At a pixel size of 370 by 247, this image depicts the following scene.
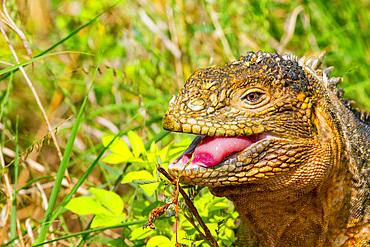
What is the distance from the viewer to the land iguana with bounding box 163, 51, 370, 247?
2355 mm

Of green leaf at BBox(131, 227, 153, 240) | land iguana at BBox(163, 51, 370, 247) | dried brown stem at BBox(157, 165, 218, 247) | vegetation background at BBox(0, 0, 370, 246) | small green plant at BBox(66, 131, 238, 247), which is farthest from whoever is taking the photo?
vegetation background at BBox(0, 0, 370, 246)

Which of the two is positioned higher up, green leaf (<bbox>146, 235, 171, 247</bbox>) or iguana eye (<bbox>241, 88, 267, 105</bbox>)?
iguana eye (<bbox>241, 88, 267, 105</bbox>)

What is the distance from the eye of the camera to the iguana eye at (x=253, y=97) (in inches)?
98.3

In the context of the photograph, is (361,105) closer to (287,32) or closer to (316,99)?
(287,32)

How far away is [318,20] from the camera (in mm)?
6137

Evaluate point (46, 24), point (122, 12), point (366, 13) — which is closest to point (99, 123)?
point (122, 12)

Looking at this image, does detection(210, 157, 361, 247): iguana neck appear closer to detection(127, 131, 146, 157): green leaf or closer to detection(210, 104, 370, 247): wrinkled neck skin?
detection(210, 104, 370, 247): wrinkled neck skin

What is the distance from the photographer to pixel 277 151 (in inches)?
94.0

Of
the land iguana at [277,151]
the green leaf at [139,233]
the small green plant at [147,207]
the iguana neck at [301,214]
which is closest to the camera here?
the land iguana at [277,151]

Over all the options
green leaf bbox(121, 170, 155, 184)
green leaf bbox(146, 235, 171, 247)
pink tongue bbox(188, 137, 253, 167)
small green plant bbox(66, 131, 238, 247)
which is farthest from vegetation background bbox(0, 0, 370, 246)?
pink tongue bbox(188, 137, 253, 167)

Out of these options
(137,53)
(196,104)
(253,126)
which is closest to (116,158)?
(196,104)

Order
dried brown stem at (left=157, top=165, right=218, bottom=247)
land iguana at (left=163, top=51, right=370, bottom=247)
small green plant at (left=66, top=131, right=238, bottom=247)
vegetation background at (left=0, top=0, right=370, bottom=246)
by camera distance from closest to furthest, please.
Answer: dried brown stem at (left=157, top=165, right=218, bottom=247) < land iguana at (left=163, top=51, right=370, bottom=247) < small green plant at (left=66, top=131, right=238, bottom=247) < vegetation background at (left=0, top=0, right=370, bottom=246)

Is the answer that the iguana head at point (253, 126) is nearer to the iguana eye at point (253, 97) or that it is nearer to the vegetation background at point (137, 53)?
the iguana eye at point (253, 97)

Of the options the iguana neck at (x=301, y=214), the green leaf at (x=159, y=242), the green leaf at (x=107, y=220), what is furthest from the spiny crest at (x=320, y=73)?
the green leaf at (x=107, y=220)
